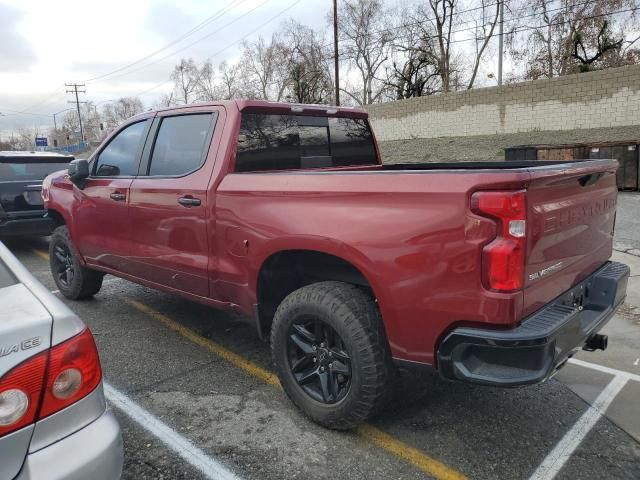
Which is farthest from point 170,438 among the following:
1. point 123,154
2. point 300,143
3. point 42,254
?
point 42,254

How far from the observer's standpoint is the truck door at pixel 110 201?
4.34m

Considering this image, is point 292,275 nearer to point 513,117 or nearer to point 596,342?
point 596,342

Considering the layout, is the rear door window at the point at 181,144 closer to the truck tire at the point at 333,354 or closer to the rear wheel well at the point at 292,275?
the rear wheel well at the point at 292,275

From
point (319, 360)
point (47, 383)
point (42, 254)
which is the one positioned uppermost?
point (47, 383)

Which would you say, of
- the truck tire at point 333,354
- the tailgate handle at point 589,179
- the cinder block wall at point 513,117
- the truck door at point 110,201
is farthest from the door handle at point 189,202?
the cinder block wall at point 513,117

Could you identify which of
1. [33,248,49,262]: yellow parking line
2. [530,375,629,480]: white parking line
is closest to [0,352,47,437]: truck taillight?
[530,375,629,480]: white parking line

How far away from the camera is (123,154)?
4.53 m

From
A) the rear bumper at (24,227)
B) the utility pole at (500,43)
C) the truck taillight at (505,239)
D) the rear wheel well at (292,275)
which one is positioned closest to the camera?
the truck taillight at (505,239)

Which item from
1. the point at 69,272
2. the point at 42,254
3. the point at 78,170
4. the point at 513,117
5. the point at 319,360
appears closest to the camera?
the point at 319,360

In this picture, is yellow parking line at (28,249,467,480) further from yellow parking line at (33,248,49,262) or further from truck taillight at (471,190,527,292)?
yellow parking line at (33,248,49,262)

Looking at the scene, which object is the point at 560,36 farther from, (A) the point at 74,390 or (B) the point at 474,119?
(A) the point at 74,390

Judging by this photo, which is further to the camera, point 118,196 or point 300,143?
point 118,196

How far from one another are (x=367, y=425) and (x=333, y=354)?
52 centimetres

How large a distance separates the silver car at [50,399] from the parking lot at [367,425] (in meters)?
1.04
